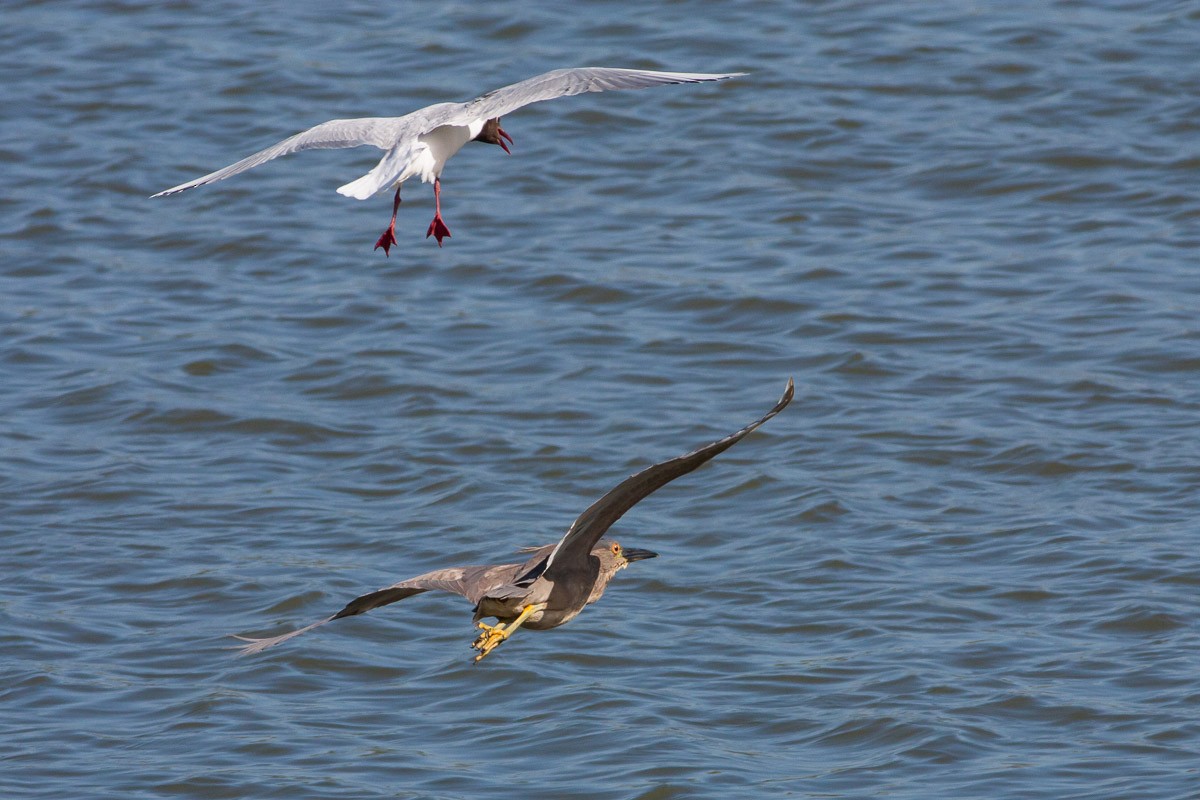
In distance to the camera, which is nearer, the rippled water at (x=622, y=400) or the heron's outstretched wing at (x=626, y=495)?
the heron's outstretched wing at (x=626, y=495)

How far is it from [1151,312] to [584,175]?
3937mm

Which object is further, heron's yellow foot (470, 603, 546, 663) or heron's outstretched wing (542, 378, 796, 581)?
heron's yellow foot (470, 603, 546, 663)

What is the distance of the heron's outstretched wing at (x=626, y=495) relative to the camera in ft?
15.7

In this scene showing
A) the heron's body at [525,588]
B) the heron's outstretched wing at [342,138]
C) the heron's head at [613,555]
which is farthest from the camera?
the heron's outstretched wing at [342,138]

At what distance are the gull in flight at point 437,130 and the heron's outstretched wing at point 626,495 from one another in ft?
4.32

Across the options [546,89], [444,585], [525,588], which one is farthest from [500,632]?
[546,89]

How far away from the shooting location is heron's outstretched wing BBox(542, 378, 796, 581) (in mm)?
4781

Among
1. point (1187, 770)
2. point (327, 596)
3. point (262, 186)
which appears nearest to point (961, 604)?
point (1187, 770)

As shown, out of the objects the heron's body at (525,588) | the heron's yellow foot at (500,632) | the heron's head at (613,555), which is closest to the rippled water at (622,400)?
the heron's head at (613,555)

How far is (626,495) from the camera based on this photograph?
5.20 m

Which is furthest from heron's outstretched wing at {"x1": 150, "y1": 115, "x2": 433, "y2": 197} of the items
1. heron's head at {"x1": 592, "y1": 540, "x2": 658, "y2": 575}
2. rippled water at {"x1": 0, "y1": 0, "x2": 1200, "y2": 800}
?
rippled water at {"x1": 0, "y1": 0, "x2": 1200, "y2": 800}

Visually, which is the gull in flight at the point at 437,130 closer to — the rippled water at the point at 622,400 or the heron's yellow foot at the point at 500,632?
the heron's yellow foot at the point at 500,632

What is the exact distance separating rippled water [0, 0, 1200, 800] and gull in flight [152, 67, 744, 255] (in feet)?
7.76

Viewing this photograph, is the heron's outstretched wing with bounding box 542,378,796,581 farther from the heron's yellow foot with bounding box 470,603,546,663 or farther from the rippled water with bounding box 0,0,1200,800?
the rippled water with bounding box 0,0,1200,800
